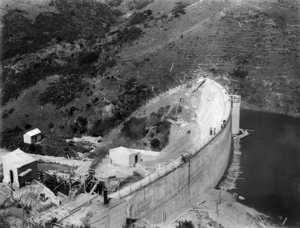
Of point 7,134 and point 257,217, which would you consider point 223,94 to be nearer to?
point 257,217

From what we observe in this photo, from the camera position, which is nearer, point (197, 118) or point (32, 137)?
point (197, 118)

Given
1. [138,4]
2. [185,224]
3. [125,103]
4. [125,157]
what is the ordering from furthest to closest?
[138,4] < [125,103] < [125,157] < [185,224]

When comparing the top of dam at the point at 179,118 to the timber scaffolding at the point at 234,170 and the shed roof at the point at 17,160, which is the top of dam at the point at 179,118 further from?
the shed roof at the point at 17,160

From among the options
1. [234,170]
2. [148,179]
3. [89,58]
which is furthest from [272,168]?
[89,58]

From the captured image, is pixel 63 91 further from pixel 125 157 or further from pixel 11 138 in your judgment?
pixel 125 157

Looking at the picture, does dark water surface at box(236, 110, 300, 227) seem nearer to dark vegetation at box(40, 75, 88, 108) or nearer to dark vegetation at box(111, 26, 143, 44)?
dark vegetation at box(40, 75, 88, 108)

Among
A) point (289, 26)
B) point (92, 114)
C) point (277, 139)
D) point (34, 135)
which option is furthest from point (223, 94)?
point (289, 26)

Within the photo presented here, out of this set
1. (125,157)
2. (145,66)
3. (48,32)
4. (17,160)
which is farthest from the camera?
(48,32)

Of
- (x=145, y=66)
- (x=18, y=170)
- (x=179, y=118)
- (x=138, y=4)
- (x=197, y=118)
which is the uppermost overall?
(x=138, y=4)
